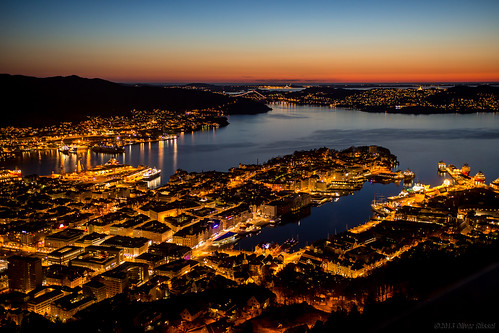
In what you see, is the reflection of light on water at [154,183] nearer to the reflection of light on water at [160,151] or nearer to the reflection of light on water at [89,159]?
the reflection of light on water at [160,151]

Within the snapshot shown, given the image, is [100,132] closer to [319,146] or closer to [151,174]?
[151,174]

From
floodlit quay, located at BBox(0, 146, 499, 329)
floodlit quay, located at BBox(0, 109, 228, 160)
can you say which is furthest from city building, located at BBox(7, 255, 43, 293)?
floodlit quay, located at BBox(0, 109, 228, 160)

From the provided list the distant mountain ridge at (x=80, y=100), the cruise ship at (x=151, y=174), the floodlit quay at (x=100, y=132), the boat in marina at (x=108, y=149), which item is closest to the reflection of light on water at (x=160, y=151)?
the cruise ship at (x=151, y=174)

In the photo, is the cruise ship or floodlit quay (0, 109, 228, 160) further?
floodlit quay (0, 109, 228, 160)

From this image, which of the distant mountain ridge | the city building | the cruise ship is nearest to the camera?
the city building

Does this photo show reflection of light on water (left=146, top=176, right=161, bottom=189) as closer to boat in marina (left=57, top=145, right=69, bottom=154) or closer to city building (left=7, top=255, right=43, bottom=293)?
city building (left=7, top=255, right=43, bottom=293)

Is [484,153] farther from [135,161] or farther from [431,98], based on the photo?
[431,98]
